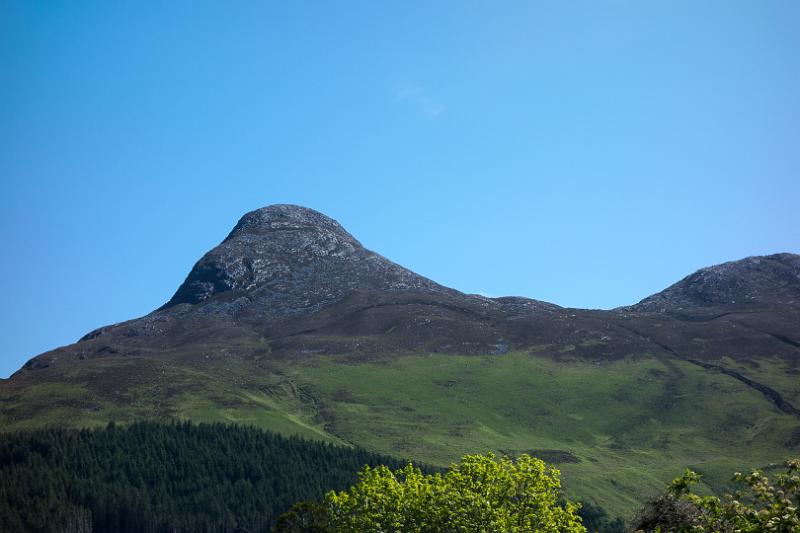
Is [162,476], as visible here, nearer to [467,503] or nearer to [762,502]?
[467,503]

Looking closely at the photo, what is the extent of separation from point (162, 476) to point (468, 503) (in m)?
130

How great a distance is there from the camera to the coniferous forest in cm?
13838

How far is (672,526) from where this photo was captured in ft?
113

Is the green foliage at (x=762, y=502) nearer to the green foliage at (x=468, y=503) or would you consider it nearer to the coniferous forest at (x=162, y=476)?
the green foliage at (x=468, y=503)

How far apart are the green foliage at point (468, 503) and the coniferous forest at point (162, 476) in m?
105

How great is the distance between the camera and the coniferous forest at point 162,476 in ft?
454

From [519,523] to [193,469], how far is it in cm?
13148

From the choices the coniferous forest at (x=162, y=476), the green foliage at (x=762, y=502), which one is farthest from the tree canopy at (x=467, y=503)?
the coniferous forest at (x=162, y=476)

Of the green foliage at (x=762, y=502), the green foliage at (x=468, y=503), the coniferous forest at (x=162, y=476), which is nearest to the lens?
the green foliage at (x=762, y=502)

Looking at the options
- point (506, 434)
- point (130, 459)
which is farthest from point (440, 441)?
point (130, 459)

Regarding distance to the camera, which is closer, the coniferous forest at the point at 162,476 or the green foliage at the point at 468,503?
the green foliage at the point at 468,503

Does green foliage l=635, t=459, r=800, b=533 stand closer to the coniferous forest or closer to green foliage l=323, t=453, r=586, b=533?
green foliage l=323, t=453, r=586, b=533

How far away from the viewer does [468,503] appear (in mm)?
38000

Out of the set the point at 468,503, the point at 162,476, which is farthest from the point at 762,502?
the point at 162,476
